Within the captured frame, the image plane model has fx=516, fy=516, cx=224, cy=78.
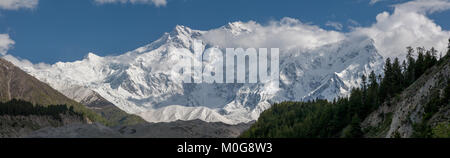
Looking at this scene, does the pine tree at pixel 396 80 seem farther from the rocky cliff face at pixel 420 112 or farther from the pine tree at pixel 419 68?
the rocky cliff face at pixel 420 112

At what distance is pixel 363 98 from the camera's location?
5817 inches

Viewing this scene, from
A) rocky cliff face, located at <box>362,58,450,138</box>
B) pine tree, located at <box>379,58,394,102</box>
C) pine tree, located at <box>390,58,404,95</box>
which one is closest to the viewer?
rocky cliff face, located at <box>362,58,450,138</box>

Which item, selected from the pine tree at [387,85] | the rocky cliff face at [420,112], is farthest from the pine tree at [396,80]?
the rocky cliff face at [420,112]

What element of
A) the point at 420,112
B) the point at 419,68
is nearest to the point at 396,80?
the point at 419,68

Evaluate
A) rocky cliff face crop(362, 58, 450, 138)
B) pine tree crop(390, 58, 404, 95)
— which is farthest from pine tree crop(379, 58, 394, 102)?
rocky cliff face crop(362, 58, 450, 138)

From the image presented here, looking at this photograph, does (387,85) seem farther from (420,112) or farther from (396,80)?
(420,112)

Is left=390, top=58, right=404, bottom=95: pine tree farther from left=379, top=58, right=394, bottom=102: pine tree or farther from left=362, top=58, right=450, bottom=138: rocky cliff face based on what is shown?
left=362, top=58, right=450, bottom=138: rocky cliff face

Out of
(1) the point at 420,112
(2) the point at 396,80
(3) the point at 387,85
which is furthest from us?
(2) the point at 396,80

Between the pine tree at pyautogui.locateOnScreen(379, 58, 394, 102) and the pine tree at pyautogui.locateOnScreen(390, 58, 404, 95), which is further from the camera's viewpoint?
the pine tree at pyautogui.locateOnScreen(390, 58, 404, 95)

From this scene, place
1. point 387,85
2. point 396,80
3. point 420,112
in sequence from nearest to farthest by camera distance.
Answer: point 420,112
point 387,85
point 396,80

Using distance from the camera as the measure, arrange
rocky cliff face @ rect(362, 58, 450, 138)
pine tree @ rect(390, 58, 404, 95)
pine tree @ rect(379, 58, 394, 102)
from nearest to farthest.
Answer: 1. rocky cliff face @ rect(362, 58, 450, 138)
2. pine tree @ rect(379, 58, 394, 102)
3. pine tree @ rect(390, 58, 404, 95)
